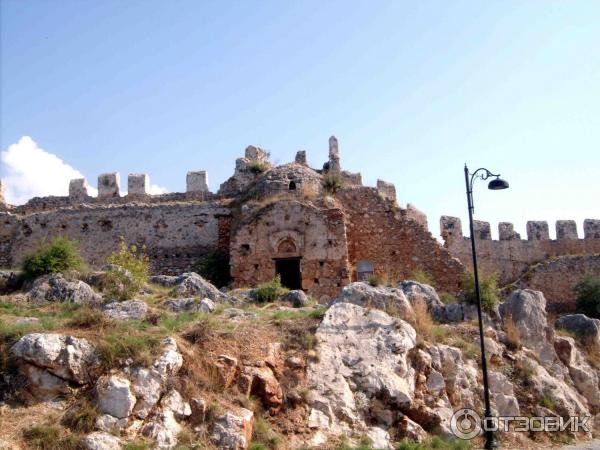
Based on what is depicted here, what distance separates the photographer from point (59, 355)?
9.76 meters

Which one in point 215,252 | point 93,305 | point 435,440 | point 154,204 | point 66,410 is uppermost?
point 154,204

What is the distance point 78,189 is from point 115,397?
16152 millimetres

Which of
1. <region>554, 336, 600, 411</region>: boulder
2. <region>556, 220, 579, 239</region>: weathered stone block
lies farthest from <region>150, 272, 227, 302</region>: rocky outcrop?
<region>556, 220, 579, 239</region>: weathered stone block

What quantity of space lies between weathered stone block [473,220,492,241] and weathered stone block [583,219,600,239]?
384cm

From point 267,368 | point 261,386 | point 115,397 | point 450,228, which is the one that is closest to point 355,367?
point 267,368

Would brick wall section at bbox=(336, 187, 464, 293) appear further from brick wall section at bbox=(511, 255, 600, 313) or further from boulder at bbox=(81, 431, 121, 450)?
boulder at bbox=(81, 431, 121, 450)

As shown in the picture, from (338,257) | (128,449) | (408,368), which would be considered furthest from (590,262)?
(128,449)

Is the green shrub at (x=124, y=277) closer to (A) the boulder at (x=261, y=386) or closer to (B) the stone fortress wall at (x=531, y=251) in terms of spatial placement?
(A) the boulder at (x=261, y=386)

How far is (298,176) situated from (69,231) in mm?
8435

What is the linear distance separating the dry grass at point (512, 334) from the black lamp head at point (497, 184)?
387 centimetres

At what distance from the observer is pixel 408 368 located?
1228 centimetres

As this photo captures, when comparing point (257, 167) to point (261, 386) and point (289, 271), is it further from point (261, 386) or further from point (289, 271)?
point (261, 386)

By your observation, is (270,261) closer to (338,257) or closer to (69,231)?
(338,257)

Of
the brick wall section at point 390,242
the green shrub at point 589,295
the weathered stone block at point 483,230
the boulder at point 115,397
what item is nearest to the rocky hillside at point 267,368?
the boulder at point 115,397
